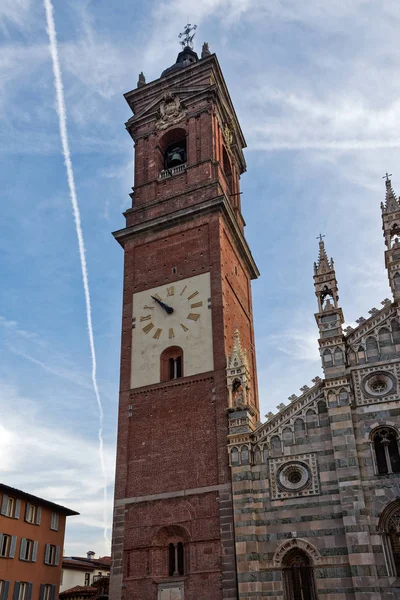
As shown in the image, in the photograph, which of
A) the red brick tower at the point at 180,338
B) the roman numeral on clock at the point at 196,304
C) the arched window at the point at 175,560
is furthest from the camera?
the roman numeral on clock at the point at 196,304

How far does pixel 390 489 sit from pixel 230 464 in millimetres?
6451

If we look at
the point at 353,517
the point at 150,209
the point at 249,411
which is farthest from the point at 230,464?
the point at 150,209

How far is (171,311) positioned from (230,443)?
8.01 meters

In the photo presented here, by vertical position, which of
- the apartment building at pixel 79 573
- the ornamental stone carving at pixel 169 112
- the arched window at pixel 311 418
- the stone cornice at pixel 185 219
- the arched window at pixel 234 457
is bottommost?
the apartment building at pixel 79 573

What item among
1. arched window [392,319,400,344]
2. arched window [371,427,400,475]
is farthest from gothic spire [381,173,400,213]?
arched window [371,427,400,475]

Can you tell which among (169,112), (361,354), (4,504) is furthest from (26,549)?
(169,112)

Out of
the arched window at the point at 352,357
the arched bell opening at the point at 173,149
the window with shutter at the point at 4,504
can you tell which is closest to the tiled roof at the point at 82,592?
the window with shutter at the point at 4,504

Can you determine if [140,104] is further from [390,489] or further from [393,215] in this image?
[390,489]

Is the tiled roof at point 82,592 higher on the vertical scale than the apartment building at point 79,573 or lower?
lower

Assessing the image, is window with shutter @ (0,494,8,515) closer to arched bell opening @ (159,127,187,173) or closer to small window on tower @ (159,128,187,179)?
small window on tower @ (159,128,187,179)

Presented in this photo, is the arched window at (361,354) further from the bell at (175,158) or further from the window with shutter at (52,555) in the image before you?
the window with shutter at (52,555)

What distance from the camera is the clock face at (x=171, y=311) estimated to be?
30.5 m

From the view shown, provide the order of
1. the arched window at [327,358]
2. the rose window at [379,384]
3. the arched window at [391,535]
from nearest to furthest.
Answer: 1. the arched window at [391,535]
2. the rose window at [379,384]
3. the arched window at [327,358]

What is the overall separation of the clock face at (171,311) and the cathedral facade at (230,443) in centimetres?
6
